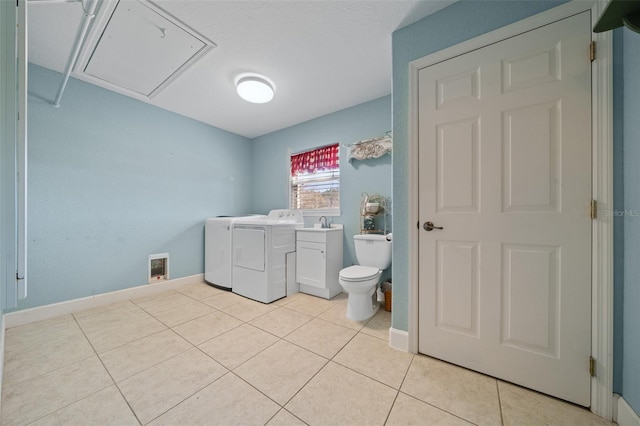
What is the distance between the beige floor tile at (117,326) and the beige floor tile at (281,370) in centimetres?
107

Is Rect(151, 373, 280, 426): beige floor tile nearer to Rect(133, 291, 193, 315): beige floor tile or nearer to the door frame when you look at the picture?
Rect(133, 291, 193, 315): beige floor tile

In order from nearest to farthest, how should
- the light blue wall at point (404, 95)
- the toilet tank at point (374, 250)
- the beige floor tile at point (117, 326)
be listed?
the light blue wall at point (404, 95) < the beige floor tile at point (117, 326) < the toilet tank at point (374, 250)

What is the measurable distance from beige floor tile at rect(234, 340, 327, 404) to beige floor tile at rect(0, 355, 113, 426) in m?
0.82

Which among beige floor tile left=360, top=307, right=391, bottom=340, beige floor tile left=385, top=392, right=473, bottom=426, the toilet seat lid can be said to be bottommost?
beige floor tile left=360, top=307, right=391, bottom=340

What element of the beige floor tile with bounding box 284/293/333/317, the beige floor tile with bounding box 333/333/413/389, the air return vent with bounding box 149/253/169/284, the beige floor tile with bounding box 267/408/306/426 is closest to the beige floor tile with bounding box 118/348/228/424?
the beige floor tile with bounding box 267/408/306/426

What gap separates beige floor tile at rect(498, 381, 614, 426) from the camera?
1045mm

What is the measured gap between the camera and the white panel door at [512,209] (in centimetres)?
115

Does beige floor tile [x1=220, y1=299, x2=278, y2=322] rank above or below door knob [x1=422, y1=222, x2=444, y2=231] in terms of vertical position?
below

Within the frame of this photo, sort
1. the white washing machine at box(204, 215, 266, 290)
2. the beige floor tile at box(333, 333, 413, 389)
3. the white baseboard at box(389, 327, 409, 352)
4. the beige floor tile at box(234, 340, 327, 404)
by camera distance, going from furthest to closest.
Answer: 1. the white washing machine at box(204, 215, 266, 290)
2. the white baseboard at box(389, 327, 409, 352)
3. the beige floor tile at box(333, 333, 413, 389)
4. the beige floor tile at box(234, 340, 327, 404)

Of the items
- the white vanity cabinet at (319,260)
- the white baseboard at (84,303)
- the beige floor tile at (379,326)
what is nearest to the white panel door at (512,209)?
the beige floor tile at (379,326)

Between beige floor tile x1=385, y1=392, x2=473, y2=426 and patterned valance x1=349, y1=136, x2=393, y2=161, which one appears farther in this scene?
patterned valance x1=349, y1=136, x2=393, y2=161

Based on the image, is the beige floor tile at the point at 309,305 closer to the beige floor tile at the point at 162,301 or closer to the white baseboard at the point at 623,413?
the beige floor tile at the point at 162,301

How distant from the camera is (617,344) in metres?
1.06

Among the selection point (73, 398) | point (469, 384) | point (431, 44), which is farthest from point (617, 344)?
point (73, 398)
